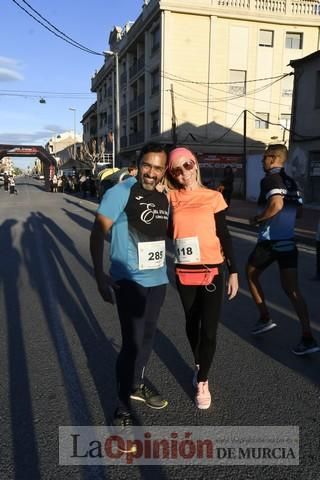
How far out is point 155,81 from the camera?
35.5 m

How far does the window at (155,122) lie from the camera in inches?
1375

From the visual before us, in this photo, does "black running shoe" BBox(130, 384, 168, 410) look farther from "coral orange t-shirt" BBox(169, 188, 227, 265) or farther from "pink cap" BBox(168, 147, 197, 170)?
"pink cap" BBox(168, 147, 197, 170)

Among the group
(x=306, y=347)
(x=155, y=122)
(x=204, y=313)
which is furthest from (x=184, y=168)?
(x=155, y=122)

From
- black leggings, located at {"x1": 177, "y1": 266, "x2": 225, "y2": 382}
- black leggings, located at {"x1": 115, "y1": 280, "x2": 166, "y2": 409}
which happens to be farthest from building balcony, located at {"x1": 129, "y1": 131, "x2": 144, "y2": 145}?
black leggings, located at {"x1": 115, "y1": 280, "x2": 166, "y2": 409}

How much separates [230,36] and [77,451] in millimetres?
35629

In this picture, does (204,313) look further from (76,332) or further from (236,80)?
(236,80)

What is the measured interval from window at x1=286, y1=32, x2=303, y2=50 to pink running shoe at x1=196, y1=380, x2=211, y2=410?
123ft

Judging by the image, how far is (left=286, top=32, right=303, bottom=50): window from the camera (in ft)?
115

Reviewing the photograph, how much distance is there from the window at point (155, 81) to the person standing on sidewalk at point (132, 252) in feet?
109

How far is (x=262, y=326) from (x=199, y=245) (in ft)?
6.27

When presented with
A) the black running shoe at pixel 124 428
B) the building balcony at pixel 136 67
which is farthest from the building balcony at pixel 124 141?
the black running shoe at pixel 124 428

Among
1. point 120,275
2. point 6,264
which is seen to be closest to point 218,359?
point 120,275

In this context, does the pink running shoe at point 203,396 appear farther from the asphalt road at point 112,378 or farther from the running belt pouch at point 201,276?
the running belt pouch at point 201,276

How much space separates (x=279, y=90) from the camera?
35500mm
